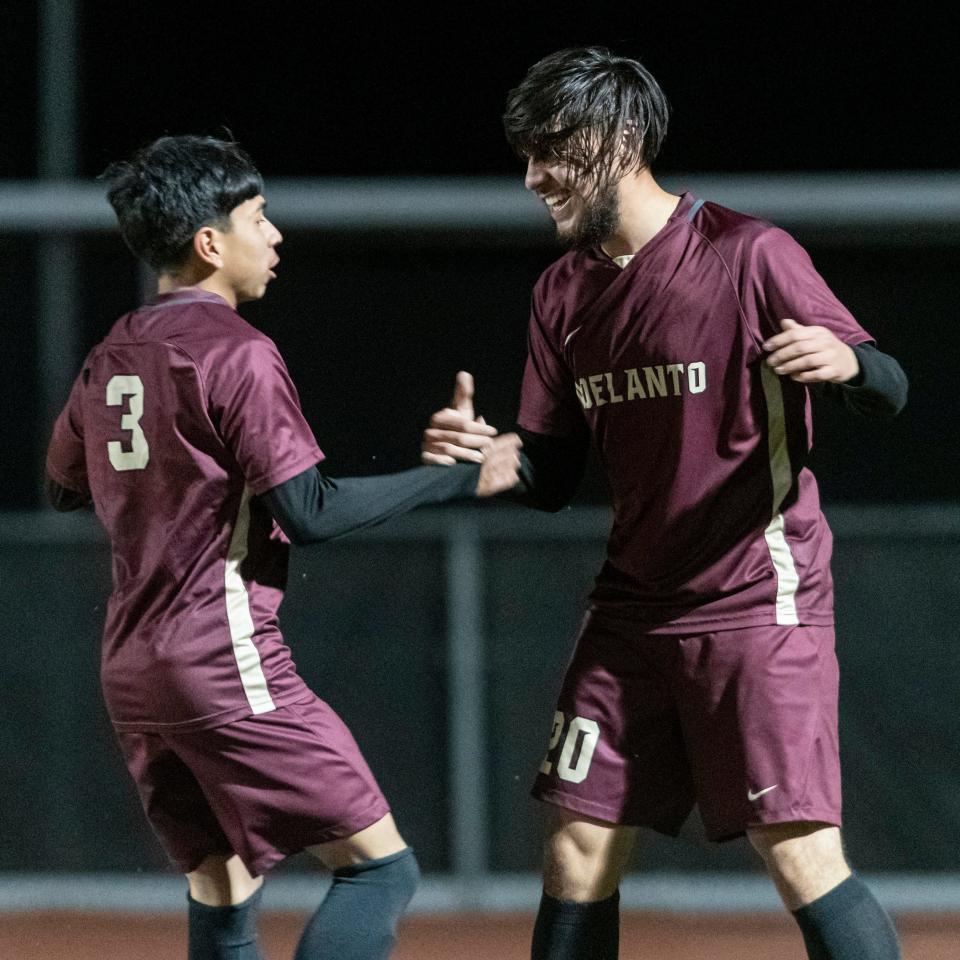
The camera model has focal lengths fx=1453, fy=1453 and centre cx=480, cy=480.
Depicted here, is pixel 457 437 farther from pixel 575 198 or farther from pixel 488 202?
pixel 488 202

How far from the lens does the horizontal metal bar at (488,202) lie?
4473mm

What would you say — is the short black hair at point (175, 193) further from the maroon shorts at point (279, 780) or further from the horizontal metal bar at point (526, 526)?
the horizontal metal bar at point (526, 526)

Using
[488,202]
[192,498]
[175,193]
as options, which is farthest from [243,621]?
[488,202]

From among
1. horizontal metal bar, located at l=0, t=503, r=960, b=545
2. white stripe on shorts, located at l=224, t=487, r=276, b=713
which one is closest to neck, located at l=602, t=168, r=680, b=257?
white stripe on shorts, located at l=224, t=487, r=276, b=713

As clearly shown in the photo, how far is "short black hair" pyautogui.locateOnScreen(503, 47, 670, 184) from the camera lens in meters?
2.23

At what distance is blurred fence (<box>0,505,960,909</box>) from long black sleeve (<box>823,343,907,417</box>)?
187 centimetres

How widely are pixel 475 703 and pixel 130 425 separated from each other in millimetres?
1976

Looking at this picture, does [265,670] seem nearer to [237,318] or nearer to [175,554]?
[175,554]

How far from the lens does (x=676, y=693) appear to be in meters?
2.20

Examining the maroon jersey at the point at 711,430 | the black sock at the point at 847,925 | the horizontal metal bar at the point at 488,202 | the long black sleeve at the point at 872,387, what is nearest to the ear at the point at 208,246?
the maroon jersey at the point at 711,430

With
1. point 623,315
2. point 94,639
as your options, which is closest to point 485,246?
point 94,639

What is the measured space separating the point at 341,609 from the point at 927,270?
2082mm

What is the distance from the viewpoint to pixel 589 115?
2.24m

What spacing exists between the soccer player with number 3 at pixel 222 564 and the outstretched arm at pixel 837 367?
0.57 meters
